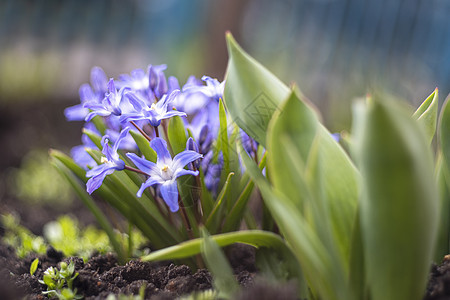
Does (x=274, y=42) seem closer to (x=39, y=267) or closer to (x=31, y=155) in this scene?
(x=31, y=155)

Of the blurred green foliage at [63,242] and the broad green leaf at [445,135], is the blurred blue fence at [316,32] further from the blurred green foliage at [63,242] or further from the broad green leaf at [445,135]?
the broad green leaf at [445,135]

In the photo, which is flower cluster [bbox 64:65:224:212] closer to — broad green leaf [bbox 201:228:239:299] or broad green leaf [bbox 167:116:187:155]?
broad green leaf [bbox 167:116:187:155]

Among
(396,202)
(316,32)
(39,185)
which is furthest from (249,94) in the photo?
(316,32)

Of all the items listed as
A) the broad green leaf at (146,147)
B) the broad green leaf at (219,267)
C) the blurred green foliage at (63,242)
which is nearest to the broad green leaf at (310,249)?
the broad green leaf at (219,267)

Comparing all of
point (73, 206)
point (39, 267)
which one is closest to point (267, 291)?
point (39, 267)

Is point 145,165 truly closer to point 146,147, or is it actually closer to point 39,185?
point 146,147
